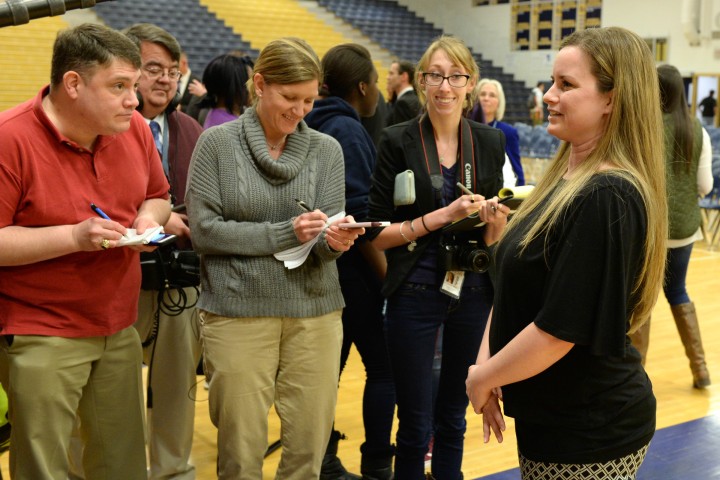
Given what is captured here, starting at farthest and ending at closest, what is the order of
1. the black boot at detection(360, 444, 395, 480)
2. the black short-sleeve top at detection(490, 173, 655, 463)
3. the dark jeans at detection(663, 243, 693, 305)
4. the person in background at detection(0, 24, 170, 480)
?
the dark jeans at detection(663, 243, 693, 305), the black boot at detection(360, 444, 395, 480), the person in background at detection(0, 24, 170, 480), the black short-sleeve top at detection(490, 173, 655, 463)

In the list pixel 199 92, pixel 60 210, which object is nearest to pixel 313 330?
pixel 60 210

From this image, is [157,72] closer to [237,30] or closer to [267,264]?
[267,264]

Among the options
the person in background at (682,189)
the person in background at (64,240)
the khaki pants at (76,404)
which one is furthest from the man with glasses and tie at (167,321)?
the person in background at (682,189)

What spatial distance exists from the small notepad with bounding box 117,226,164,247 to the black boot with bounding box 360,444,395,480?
138cm

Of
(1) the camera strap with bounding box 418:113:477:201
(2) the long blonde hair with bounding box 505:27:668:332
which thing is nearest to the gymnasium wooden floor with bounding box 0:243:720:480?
(1) the camera strap with bounding box 418:113:477:201

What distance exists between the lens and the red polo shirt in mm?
2127

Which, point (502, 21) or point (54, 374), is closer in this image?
point (54, 374)

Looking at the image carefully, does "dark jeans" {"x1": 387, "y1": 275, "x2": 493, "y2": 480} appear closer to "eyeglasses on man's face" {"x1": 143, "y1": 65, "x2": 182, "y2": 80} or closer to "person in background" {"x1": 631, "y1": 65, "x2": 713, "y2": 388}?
"eyeglasses on man's face" {"x1": 143, "y1": 65, "x2": 182, "y2": 80}

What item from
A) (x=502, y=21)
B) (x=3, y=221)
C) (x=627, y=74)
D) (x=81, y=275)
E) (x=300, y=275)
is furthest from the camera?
(x=502, y=21)

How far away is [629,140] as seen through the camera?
167 cm

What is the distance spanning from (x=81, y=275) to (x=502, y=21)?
65.5 ft

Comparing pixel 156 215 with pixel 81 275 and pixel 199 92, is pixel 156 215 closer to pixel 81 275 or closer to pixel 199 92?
pixel 81 275

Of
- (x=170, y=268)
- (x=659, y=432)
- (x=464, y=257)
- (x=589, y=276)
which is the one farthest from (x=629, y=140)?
Answer: (x=659, y=432)

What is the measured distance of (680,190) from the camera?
430cm
